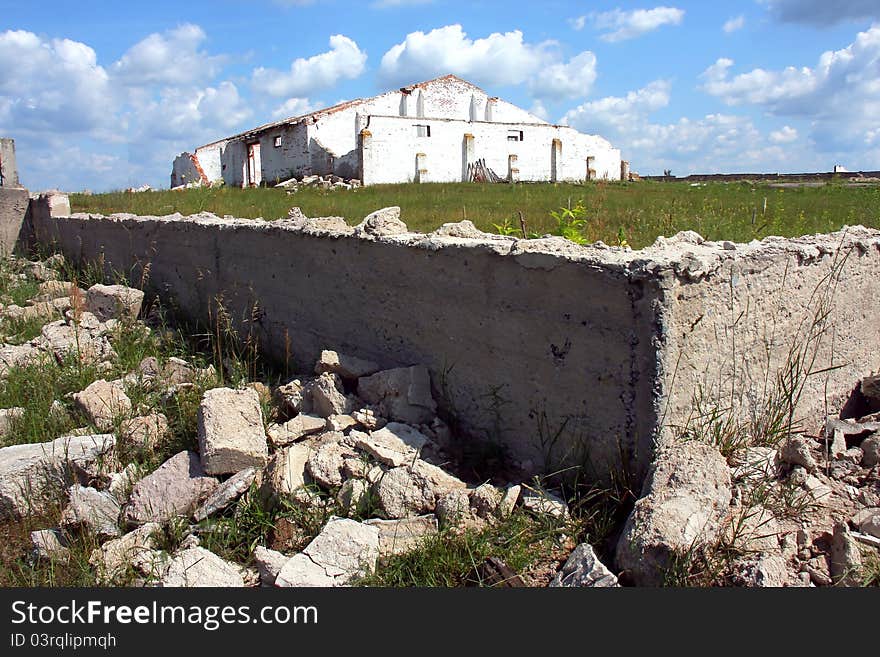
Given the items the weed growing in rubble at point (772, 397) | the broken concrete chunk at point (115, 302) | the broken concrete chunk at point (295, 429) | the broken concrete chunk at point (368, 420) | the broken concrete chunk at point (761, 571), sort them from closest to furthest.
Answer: the broken concrete chunk at point (761, 571), the weed growing in rubble at point (772, 397), the broken concrete chunk at point (368, 420), the broken concrete chunk at point (295, 429), the broken concrete chunk at point (115, 302)

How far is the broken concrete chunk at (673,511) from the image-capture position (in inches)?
111

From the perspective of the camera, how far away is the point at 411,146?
26.4m

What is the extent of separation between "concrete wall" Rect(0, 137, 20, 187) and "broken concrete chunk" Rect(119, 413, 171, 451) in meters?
11.0

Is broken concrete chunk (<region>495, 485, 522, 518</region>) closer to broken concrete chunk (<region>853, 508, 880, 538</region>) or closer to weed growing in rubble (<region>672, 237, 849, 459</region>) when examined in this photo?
weed growing in rubble (<region>672, 237, 849, 459</region>)

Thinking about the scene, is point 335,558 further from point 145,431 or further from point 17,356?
point 17,356

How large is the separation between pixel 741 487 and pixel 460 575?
1321mm

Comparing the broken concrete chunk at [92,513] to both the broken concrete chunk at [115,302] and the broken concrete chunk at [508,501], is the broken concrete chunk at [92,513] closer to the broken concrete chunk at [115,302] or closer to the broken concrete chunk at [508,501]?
the broken concrete chunk at [508,501]

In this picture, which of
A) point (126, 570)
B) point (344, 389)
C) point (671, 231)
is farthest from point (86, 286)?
point (671, 231)

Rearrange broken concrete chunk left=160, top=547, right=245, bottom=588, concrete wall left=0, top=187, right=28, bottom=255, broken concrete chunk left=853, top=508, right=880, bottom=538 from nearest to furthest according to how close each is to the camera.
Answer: broken concrete chunk left=853, top=508, right=880, bottom=538 → broken concrete chunk left=160, top=547, right=245, bottom=588 → concrete wall left=0, top=187, right=28, bottom=255

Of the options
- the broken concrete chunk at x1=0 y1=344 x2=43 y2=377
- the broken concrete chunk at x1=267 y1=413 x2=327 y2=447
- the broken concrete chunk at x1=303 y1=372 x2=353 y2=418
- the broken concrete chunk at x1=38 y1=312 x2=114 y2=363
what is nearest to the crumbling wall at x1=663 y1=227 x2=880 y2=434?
the broken concrete chunk at x1=303 y1=372 x2=353 y2=418

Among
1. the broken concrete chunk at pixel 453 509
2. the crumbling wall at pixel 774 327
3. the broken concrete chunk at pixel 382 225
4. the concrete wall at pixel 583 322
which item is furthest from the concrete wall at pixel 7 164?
the crumbling wall at pixel 774 327

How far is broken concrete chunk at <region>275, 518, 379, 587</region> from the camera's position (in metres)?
3.10

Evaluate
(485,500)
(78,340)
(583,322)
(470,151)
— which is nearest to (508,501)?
(485,500)

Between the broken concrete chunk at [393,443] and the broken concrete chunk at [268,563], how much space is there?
72 cm
